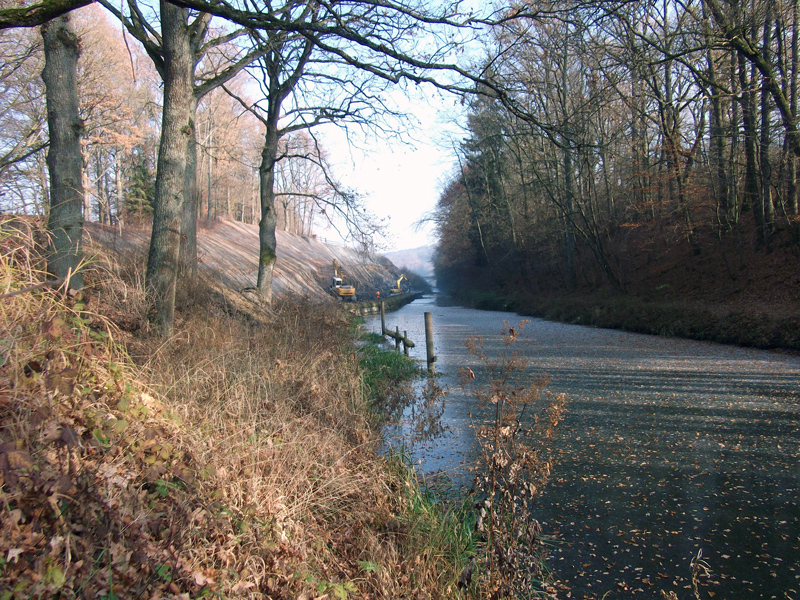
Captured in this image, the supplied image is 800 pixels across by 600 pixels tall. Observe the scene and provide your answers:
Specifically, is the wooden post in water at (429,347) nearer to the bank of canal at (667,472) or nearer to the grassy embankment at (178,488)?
the bank of canal at (667,472)

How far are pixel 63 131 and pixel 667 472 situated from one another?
827cm

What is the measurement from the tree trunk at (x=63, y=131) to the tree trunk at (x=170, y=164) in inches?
38.6

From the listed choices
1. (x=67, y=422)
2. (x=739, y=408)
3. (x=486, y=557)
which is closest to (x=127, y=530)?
(x=67, y=422)

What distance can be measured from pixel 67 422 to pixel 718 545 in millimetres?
4655

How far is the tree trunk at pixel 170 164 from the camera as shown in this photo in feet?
21.9

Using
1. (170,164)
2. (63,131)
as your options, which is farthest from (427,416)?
(63,131)

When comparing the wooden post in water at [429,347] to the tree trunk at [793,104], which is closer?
the wooden post in water at [429,347]

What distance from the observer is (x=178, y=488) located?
3219 mm

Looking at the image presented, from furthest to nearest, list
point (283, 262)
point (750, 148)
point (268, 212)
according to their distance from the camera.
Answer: point (283, 262) < point (750, 148) < point (268, 212)

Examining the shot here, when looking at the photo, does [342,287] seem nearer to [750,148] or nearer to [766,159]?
[750,148]

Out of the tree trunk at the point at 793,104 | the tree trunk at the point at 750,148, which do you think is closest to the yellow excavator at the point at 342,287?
the tree trunk at the point at 750,148

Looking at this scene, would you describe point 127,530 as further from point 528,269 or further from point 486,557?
point 528,269

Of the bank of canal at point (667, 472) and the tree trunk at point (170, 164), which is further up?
the tree trunk at point (170, 164)

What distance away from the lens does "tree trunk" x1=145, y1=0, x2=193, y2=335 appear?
21.9 ft
